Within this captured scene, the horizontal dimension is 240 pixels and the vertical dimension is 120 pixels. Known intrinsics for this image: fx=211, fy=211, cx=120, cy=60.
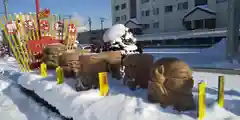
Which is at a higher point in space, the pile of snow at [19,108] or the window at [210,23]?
the window at [210,23]

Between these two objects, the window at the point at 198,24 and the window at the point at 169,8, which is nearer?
the window at the point at 198,24

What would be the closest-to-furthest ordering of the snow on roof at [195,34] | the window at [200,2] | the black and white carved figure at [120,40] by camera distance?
the black and white carved figure at [120,40]
the snow on roof at [195,34]
the window at [200,2]

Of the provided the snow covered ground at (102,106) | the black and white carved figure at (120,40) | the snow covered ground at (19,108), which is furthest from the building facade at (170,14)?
the snow covered ground at (19,108)

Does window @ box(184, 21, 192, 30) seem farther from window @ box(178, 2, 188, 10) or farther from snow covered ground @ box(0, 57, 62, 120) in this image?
snow covered ground @ box(0, 57, 62, 120)

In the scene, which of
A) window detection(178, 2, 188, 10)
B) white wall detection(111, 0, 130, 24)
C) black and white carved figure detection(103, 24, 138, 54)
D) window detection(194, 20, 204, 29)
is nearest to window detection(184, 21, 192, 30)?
window detection(194, 20, 204, 29)

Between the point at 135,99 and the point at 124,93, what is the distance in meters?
0.50

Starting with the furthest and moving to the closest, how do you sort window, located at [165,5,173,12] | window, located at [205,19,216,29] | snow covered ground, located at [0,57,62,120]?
window, located at [165,5,173,12], window, located at [205,19,216,29], snow covered ground, located at [0,57,62,120]

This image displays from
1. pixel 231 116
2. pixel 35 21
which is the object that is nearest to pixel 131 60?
pixel 231 116

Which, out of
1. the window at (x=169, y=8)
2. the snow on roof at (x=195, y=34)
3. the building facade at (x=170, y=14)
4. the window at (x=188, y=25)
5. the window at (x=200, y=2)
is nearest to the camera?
the snow on roof at (x=195, y=34)

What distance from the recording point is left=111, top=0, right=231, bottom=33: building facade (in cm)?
2398

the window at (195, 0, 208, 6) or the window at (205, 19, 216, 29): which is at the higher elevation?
the window at (195, 0, 208, 6)

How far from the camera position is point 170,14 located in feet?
95.8

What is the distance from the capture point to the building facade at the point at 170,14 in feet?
78.7

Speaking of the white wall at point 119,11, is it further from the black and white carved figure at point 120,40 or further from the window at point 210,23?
the black and white carved figure at point 120,40
